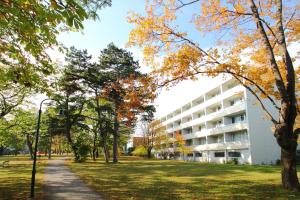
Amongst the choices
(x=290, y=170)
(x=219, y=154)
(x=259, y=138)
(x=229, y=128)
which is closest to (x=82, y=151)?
(x=229, y=128)

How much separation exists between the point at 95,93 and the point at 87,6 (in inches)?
1351

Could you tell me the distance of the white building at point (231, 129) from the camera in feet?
135

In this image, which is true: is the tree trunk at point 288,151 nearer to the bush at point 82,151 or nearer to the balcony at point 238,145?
the balcony at point 238,145

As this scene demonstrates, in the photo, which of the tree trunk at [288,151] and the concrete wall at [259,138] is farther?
the concrete wall at [259,138]

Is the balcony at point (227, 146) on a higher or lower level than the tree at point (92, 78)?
lower

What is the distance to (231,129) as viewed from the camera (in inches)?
1812

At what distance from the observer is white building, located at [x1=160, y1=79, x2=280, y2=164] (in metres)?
41.1

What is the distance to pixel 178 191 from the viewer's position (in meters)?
15.0

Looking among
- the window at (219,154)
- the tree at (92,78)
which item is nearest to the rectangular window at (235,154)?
the window at (219,154)

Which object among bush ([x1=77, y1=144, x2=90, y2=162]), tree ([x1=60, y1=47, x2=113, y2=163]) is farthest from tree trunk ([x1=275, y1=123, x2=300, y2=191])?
bush ([x1=77, y1=144, x2=90, y2=162])

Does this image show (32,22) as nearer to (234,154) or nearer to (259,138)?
(259,138)

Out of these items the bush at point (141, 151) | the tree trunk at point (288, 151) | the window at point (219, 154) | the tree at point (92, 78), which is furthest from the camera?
the bush at point (141, 151)

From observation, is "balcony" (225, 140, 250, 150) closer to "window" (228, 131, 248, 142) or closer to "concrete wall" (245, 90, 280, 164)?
"window" (228, 131, 248, 142)

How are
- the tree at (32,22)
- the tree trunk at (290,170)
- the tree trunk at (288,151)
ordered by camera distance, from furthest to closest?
the tree trunk at (290,170) → the tree trunk at (288,151) → the tree at (32,22)
